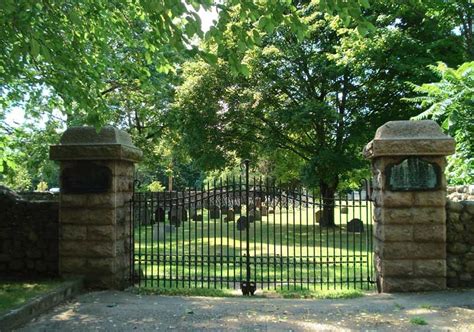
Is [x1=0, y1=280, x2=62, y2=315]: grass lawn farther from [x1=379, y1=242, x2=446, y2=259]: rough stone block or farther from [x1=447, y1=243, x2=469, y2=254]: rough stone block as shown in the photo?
[x1=447, y1=243, x2=469, y2=254]: rough stone block

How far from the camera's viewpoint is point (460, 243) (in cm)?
756

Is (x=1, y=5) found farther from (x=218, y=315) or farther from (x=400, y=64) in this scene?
(x=400, y=64)

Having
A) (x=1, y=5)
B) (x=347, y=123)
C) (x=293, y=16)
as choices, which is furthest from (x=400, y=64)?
(x=1, y=5)

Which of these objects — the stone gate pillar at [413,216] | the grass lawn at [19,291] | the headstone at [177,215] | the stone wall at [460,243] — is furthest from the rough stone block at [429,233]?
the grass lawn at [19,291]

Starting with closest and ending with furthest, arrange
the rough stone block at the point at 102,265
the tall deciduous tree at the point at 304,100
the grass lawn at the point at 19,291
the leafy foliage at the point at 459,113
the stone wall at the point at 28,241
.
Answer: the grass lawn at the point at 19,291 → the rough stone block at the point at 102,265 → the stone wall at the point at 28,241 → the leafy foliage at the point at 459,113 → the tall deciduous tree at the point at 304,100

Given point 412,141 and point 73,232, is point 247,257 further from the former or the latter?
point 412,141

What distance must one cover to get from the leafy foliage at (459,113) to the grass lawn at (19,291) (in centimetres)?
889

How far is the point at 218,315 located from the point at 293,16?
396 cm

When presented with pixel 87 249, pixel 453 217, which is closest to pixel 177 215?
pixel 87 249

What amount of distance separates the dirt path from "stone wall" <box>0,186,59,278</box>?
4.26ft

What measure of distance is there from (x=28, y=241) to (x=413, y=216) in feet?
20.9

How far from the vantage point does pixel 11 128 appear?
13289 mm

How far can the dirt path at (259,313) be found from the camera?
5777mm

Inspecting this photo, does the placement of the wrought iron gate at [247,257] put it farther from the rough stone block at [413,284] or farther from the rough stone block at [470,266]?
the rough stone block at [470,266]
